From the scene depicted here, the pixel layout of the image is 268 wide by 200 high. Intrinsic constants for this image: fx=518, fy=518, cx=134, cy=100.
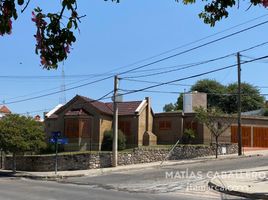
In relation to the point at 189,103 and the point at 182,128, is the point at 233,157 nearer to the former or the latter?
the point at 182,128

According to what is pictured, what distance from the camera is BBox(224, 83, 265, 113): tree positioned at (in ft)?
266

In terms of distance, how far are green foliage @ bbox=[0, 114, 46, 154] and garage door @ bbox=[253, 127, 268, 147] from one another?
21065 mm

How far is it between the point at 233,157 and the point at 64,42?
123 ft

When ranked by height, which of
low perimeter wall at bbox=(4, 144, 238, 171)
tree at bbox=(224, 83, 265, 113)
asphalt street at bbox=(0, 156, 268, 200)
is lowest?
asphalt street at bbox=(0, 156, 268, 200)

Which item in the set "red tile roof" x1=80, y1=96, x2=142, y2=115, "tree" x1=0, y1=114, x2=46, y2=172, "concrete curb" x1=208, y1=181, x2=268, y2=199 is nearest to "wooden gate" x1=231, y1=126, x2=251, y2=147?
"red tile roof" x1=80, y1=96, x2=142, y2=115

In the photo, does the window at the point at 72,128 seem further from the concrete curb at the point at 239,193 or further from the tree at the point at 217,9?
the tree at the point at 217,9

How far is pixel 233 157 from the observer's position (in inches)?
1581

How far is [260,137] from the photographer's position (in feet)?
161

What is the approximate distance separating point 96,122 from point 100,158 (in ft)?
29.7

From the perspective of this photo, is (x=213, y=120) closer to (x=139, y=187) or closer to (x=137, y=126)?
(x=137, y=126)

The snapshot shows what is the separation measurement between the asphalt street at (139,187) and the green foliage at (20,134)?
23.0 ft

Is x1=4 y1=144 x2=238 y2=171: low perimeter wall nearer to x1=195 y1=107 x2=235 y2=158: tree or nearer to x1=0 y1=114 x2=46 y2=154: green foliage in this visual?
x1=0 y1=114 x2=46 y2=154: green foliage

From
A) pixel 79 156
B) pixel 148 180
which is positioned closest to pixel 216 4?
pixel 148 180

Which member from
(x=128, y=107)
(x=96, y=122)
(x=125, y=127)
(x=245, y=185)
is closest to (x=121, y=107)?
(x=128, y=107)
